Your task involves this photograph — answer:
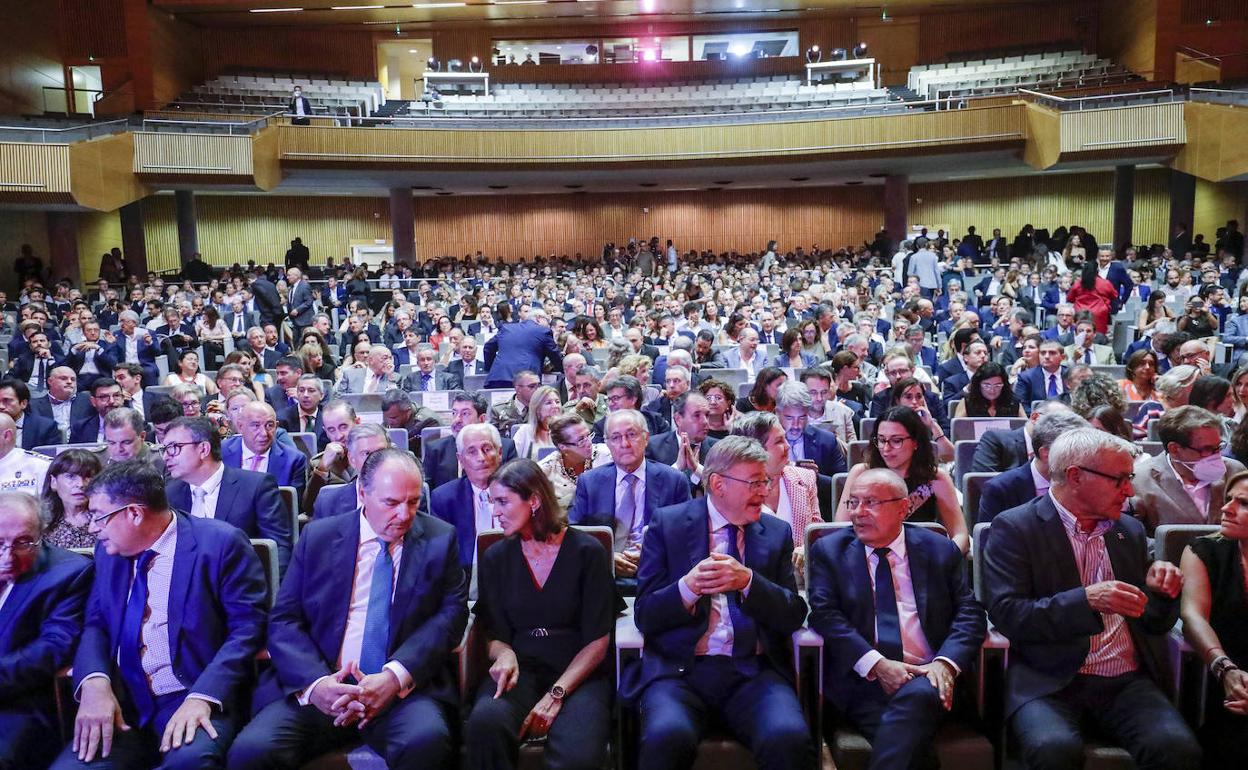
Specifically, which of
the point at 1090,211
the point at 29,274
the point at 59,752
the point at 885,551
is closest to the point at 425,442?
the point at 59,752

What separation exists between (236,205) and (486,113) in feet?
20.8

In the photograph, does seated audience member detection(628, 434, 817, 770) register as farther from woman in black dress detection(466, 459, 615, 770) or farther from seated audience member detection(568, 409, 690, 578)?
seated audience member detection(568, 409, 690, 578)

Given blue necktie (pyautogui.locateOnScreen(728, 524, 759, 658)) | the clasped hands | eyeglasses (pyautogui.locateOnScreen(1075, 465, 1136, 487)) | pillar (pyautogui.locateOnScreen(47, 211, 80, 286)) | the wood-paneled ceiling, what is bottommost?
the clasped hands

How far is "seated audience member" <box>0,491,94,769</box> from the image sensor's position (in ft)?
8.05

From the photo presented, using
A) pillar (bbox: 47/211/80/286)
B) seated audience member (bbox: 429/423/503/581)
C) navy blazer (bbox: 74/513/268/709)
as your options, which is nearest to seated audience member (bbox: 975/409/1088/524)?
seated audience member (bbox: 429/423/503/581)

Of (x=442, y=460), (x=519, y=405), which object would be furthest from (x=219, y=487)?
(x=519, y=405)

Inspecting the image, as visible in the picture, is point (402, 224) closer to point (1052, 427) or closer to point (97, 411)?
point (97, 411)

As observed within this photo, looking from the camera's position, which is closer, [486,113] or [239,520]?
[239,520]

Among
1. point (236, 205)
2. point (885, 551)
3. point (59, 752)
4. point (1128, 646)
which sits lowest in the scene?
point (59, 752)

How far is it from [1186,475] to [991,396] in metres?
1.75

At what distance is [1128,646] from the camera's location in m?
2.51

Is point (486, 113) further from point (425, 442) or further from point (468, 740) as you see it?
point (468, 740)

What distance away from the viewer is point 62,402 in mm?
5926

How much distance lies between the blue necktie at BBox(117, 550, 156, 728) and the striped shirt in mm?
2515
